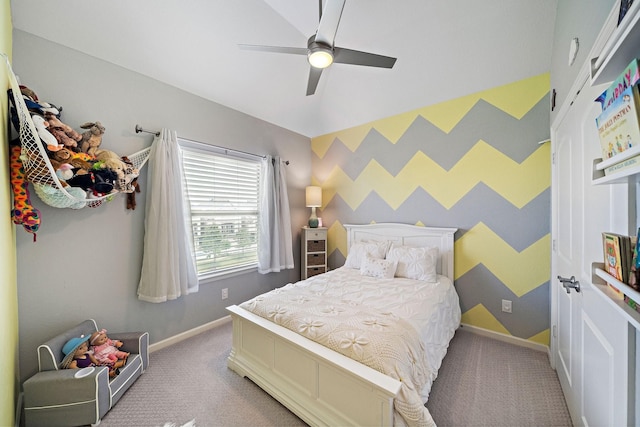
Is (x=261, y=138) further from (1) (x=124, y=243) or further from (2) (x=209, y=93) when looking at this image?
(1) (x=124, y=243)

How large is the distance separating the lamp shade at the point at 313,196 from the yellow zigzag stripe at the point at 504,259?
1.99 m

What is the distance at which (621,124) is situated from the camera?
2.11ft

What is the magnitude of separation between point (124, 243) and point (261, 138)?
6.50 ft

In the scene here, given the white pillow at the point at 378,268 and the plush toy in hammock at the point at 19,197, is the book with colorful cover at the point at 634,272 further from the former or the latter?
the plush toy in hammock at the point at 19,197

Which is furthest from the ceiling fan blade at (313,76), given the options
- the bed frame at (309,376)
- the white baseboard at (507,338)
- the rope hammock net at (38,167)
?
the white baseboard at (507,338)

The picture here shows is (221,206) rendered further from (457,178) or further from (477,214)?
(477,214)

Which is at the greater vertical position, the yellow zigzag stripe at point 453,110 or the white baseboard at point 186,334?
the yellow zigzag stripe at point 453,110

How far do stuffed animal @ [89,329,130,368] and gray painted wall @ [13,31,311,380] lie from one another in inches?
10.7

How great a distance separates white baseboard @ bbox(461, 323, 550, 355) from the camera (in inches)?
90.4

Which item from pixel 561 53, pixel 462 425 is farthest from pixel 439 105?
pixel 462 425

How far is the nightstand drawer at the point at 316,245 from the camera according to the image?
367cm

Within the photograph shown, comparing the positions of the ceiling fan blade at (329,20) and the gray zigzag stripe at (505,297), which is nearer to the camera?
the ceiling fan blade at (329,20)

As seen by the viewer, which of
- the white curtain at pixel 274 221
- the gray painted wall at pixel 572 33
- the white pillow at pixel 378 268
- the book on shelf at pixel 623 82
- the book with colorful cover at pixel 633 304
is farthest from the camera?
the white curtain at pixel 274 221

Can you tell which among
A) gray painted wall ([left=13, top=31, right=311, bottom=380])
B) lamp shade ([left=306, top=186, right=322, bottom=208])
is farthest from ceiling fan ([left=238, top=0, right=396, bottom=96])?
lamp shade ([left=306, top=186, right=322, bottom=208])
